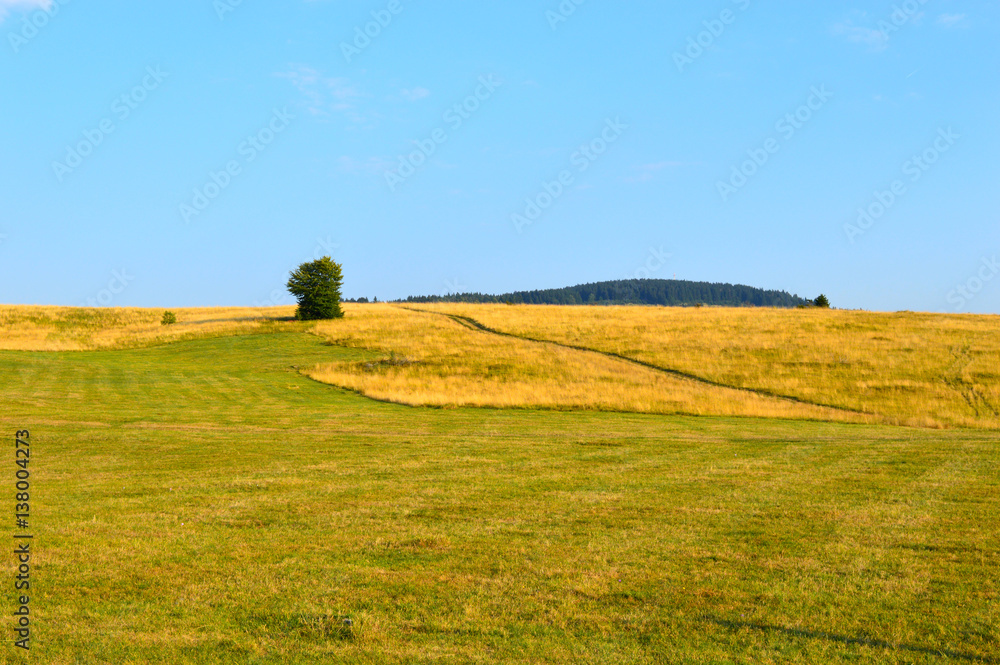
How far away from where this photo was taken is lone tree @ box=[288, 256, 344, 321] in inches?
3004

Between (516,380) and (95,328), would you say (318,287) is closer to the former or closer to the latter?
(95,328)

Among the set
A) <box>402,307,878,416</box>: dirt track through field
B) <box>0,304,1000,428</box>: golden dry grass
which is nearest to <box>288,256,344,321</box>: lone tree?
<box>0,304,1000,428</box>: golden dry grass

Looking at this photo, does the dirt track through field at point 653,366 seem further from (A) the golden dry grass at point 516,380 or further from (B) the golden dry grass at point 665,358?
(A) the golden dry grass at point 516,380

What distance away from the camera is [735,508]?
477 inches

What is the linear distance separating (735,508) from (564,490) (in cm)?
292

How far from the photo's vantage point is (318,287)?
250 feet

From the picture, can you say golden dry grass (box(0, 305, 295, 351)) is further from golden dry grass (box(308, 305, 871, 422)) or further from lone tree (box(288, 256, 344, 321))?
golden dry grass (box(308, 305, 871, 422))

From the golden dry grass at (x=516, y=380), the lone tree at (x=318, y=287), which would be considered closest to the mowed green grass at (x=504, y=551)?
the golden dry grass at (x=516, y=380)

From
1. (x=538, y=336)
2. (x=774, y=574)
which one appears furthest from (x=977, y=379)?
(x=774, y=574)

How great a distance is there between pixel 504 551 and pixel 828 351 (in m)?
46.1

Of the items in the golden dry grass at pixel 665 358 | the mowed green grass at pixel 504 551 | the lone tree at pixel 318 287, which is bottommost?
the mowed green grass at pixel 504 551

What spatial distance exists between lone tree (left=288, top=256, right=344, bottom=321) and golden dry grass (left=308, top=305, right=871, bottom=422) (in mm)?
12120

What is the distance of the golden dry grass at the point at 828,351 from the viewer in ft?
123

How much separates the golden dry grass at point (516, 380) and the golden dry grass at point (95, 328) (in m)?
15.0
